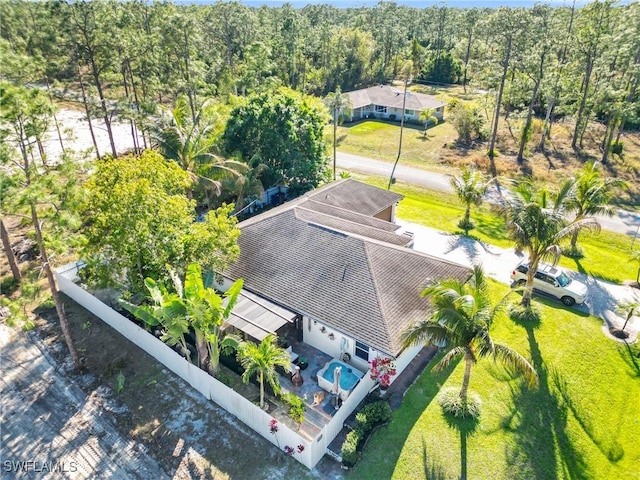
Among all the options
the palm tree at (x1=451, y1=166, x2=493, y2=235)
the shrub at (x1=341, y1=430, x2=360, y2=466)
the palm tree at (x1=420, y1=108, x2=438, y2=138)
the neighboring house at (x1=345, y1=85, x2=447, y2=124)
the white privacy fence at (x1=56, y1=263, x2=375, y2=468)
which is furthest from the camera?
the neighboring house at (x1=345, y1=85, x2=447, y2=124)

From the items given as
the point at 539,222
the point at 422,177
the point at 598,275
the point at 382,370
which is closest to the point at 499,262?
the point at 598,275

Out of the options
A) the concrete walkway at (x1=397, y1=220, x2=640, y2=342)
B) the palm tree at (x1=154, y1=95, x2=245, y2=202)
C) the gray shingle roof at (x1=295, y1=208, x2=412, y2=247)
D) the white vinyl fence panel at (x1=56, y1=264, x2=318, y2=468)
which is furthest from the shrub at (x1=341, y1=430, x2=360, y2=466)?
the palm tree at (x1=154, y1=95, x2=245, y2=202)

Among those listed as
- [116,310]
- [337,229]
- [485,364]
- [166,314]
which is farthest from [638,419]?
[116,310]

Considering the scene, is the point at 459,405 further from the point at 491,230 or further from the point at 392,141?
the point at 392,141

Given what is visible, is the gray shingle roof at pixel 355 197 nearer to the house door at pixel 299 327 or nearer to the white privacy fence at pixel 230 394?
the house door at pixel 299 327

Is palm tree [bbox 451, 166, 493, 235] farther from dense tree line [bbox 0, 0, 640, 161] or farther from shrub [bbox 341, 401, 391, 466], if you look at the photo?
shrub [bbox 341, 401, 391, 466]

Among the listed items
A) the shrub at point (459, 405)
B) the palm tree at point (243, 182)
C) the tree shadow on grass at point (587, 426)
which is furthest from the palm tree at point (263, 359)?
the palm tree at point (243, 182)

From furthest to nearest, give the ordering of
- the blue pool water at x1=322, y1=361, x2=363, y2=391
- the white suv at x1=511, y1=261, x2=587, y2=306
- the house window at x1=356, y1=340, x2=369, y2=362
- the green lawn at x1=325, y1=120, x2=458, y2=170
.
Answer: the green lawn at x1=325, y1=120, x2=458, y2=170
the white suv at x1=511, y1=261, x2=587, y2=306
the house window at x1=356, y1=340, x2=369, y2=362
the blue pool water at x1=322, y1=361, x2=363, y2=391
